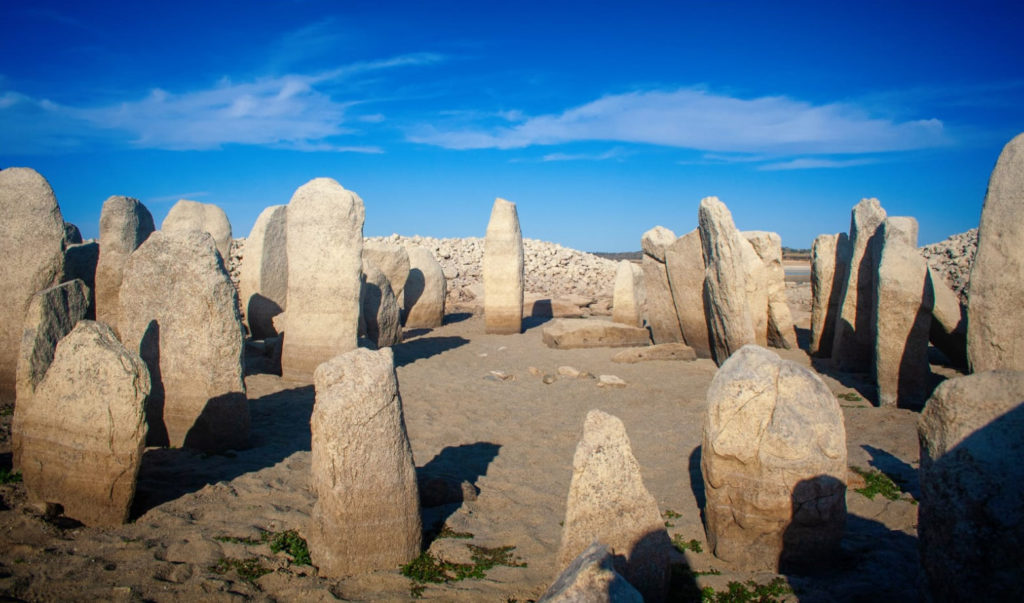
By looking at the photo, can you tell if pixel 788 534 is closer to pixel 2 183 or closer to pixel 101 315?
pixel 101 315

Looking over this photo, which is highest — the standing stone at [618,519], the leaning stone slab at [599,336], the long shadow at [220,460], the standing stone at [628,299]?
the standing stone at [628,299]

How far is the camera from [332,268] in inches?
326

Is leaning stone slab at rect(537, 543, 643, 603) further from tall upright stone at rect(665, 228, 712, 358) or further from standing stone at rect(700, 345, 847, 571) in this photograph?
tall upright stone at rect(665, 228, 712, 358)

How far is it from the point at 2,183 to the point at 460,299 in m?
14.2

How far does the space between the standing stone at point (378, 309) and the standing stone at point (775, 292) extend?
21.9 feet

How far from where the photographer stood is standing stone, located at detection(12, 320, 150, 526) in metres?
3.83

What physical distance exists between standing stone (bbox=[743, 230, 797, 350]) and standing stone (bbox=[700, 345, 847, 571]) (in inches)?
302

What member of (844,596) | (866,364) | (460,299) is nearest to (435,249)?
(460,299)

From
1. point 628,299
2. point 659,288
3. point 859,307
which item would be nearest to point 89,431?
point 659,288

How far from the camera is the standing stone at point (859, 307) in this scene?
8.93 meters

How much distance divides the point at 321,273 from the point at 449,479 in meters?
4.26

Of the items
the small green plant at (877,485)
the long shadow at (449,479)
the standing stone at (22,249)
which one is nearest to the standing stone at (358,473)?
the long shadow at (449,479)

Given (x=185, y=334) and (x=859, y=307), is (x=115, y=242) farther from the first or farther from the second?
(x=859, y=307)

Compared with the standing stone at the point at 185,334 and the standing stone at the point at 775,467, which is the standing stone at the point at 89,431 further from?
the standing stone at the point at 775,467
